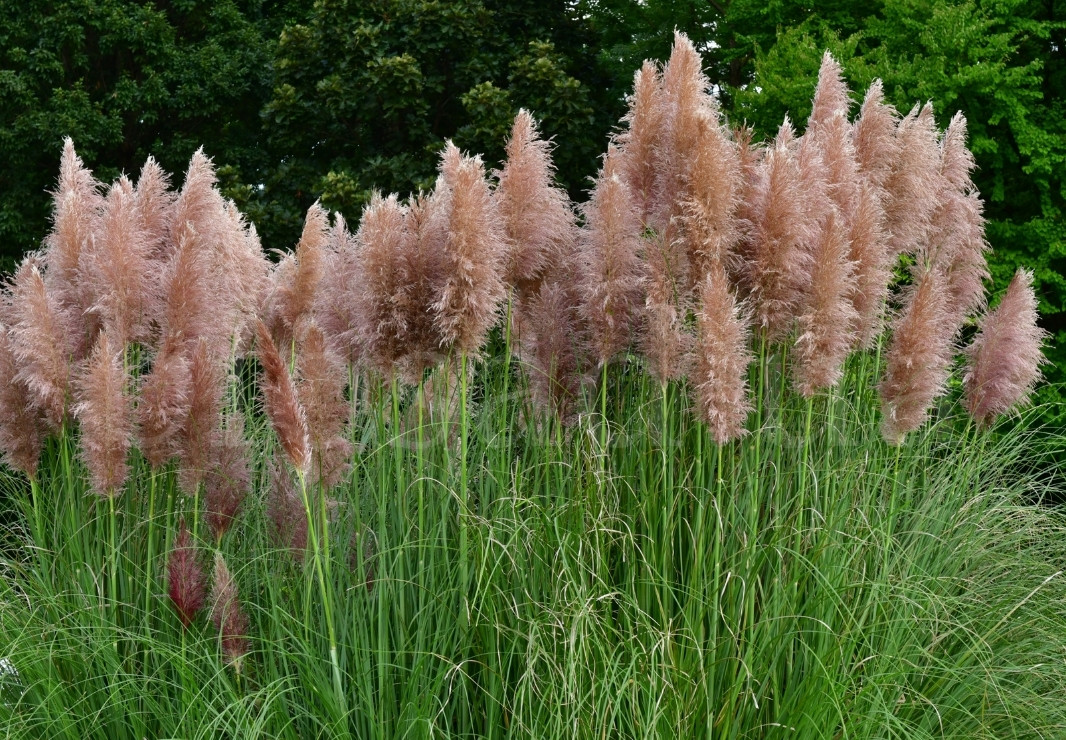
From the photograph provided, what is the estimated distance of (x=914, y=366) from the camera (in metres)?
4.12

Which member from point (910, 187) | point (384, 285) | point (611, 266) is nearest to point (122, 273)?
point (384, 285)

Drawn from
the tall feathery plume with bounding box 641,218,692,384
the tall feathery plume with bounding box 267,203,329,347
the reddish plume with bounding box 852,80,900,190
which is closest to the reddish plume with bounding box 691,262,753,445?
the tall feathery plume with bounding box 641,218,692,384

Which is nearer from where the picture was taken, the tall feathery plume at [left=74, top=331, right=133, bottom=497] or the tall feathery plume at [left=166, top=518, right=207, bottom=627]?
the tall feathery plume at [left=166, top=518, right=207, bottom=627]

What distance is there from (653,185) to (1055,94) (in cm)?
1015

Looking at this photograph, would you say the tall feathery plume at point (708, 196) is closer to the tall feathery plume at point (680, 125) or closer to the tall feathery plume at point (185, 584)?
the tall feathery plume at point (680, 125)

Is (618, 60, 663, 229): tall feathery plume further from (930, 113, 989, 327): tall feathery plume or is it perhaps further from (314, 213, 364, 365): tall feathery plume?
(930, 113, 989, 327): tall feathery plume

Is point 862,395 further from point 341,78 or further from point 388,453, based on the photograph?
point 341,78

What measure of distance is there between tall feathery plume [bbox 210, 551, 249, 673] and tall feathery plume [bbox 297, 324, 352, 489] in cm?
41

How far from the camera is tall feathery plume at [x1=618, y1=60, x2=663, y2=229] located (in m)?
4.15

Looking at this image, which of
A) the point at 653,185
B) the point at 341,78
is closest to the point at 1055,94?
the point at 341,78

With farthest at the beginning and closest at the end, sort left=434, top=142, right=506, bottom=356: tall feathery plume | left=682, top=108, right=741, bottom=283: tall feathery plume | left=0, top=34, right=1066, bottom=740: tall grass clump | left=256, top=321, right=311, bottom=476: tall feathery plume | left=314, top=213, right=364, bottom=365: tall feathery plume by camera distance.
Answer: left=314, top=213, right=364, bottom=365: tall feathery plume
left=682, top=108, right=741, bottom=283: tall feathery plume
left=434, top=142, right=506, bottom=356: tall feathery plume
left=0, top=34, right=1066, bottom=740: tall grass clump
left=256, top=321, right=311, bottom=476: tall feathery plume

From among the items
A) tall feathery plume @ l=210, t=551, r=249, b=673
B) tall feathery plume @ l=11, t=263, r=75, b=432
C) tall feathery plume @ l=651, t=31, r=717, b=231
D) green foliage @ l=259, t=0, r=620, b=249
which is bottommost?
tall feathery plume @ l=210, t=551, r=249, b=673

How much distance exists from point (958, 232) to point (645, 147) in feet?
6.30

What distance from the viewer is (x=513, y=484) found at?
4051mm
